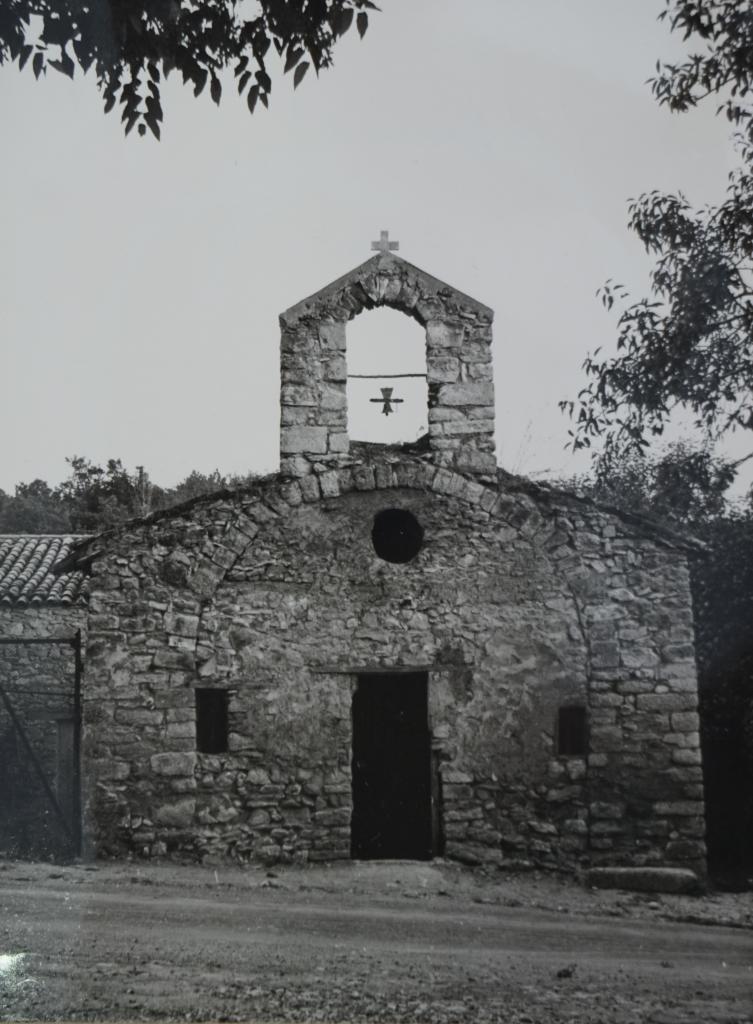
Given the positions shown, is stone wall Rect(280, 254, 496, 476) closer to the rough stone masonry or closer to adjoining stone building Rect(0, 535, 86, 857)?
the rough stone masonry

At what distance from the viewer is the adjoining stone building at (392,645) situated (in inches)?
378

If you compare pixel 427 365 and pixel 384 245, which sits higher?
pixel 384 245

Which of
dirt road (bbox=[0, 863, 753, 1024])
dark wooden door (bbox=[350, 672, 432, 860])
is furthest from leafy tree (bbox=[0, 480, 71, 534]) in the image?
dirt road (bbox=[0, 863, 753, 1024])

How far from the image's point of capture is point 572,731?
9898 millimetres

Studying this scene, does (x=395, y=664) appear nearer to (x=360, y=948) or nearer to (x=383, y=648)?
(x=383, y=648)

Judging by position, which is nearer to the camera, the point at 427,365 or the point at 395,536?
the point at 427,365

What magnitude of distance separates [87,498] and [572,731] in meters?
29.5

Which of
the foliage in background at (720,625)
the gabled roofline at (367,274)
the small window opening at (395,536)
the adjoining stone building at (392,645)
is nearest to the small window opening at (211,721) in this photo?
the adjoining stone building at (392,645)

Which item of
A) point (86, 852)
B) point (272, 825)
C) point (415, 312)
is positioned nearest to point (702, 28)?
point (415, 312)

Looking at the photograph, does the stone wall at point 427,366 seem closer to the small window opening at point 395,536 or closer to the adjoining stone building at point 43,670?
Answer: the small window opening at point 395,536

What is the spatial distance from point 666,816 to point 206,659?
186 inches

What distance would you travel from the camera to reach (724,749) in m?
11.9

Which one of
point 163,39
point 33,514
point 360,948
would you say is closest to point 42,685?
point 360,948

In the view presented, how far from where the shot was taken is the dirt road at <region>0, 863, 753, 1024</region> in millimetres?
5801
